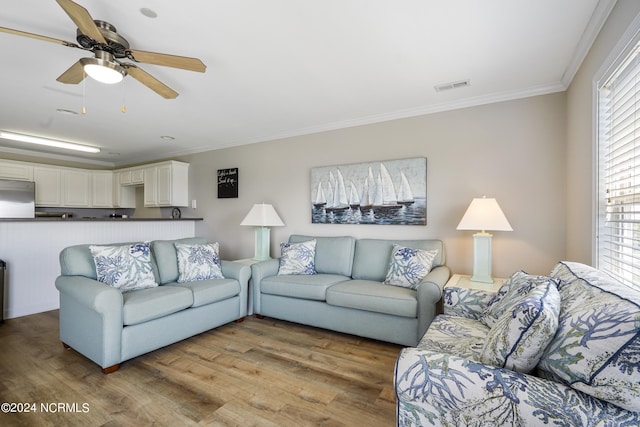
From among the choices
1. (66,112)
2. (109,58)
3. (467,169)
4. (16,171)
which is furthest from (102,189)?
(467,169)

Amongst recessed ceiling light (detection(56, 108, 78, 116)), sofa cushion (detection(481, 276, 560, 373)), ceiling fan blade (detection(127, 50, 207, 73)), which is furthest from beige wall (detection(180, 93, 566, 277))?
recessed ceiling light (detection(56, 108, 78, 116))

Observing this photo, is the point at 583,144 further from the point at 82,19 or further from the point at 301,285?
the point at 82,19

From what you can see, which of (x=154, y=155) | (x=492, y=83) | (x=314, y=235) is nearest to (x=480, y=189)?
(x=492, y=83)

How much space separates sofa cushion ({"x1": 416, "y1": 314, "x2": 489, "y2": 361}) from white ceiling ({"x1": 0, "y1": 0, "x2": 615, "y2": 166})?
→ 74.0 inches

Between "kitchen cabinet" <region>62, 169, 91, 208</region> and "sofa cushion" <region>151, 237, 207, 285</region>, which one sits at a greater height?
"kitchen cabinet" <region>62, 169, 91, 208</region>

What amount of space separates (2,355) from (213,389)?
194 cm

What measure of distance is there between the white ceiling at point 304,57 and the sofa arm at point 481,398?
6.04ft

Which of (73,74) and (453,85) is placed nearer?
(73,74)

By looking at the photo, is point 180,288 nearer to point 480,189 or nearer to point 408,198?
point 408,198

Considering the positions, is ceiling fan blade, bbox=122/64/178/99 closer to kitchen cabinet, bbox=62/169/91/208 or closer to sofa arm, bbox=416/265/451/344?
sofa arm, bbox=416/265/451/344

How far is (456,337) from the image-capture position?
174cm

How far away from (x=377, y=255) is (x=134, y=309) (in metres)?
2.27

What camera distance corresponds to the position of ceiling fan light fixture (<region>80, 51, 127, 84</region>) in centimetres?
184

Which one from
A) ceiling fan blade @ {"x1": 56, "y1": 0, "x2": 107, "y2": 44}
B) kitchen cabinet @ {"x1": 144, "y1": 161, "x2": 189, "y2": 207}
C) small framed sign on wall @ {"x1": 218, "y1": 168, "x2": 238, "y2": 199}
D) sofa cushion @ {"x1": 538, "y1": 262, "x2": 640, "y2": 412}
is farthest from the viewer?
kitchen cabinet @ {"x1": 144, "y1": 161, "x2": 189, "y2": 207}
